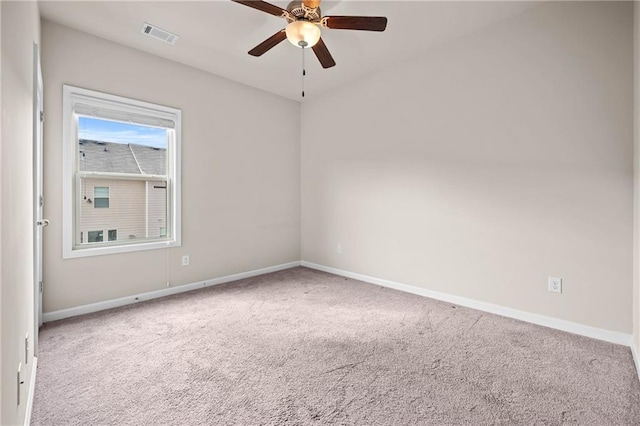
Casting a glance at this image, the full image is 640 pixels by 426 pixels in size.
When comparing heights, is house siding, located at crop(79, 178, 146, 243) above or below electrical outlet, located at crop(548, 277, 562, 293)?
above

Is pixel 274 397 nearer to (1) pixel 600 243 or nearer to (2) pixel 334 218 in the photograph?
(1) pixel 600 243

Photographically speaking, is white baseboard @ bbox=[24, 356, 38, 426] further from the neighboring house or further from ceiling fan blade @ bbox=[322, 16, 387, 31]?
ceiling fan blade @ bbox=[322, 16, 387, 31]

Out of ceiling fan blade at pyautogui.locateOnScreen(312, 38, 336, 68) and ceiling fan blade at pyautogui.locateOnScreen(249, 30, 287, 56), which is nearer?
ceiling fan blade at pyautogui.locateOnScreen(249, 30, 287, 56)

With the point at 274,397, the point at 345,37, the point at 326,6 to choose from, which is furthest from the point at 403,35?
the point at 274,397

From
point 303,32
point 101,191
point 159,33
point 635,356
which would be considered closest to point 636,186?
point 635,356

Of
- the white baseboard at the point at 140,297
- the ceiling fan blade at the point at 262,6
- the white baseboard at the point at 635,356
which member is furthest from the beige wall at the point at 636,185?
the white baseboard at the point at 140,297

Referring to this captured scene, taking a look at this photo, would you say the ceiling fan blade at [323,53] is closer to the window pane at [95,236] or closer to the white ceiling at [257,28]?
the white ceiling at [257,28]

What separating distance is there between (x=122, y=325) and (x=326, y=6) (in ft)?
10.6

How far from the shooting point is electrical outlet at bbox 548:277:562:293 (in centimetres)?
268

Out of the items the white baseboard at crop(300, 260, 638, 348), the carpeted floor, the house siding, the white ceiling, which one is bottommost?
the carpeted floor

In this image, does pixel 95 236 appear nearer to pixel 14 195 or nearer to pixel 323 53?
pixel 14 195

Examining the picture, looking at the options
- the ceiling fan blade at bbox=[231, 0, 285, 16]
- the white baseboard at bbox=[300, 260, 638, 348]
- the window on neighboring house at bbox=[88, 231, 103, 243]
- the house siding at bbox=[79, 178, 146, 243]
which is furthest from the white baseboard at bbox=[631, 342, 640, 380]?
the window on neighboring house at bbox=[88, 231, 103, 243]

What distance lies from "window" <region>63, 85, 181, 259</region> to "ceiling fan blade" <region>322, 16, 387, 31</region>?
2.15 m

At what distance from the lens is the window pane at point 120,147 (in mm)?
3080
